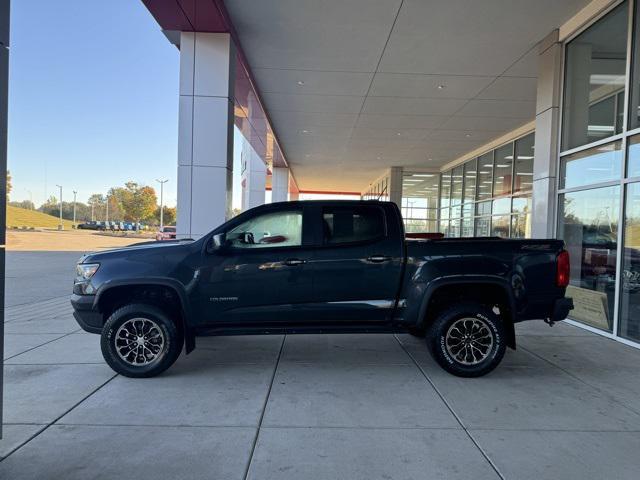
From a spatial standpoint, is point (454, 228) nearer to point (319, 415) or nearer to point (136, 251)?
point (136, 251)

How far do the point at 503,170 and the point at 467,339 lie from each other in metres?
12.9

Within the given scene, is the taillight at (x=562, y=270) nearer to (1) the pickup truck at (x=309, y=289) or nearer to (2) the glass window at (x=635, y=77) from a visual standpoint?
(1) the pickup truck at (x=309, y=289)

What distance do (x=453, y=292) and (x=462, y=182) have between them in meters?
16.6

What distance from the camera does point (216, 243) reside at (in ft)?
16.2

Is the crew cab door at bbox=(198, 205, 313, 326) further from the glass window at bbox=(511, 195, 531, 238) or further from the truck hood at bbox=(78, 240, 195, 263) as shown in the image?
the glass window at bbox=(511, 195, 531, 238)

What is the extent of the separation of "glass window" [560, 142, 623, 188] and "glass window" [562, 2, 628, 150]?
221mm

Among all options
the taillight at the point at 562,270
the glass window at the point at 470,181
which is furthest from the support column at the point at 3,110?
the glass window at the point at 470,181

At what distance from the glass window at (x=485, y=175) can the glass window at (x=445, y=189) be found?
4216mm

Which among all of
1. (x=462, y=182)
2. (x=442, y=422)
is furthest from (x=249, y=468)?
(x=462, y=182)

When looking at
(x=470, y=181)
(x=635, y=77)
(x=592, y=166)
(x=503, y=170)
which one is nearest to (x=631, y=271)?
(x=592, y=166)

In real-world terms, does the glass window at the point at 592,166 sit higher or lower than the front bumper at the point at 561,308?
higher

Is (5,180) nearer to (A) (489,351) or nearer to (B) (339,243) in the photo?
(B) (339,243)

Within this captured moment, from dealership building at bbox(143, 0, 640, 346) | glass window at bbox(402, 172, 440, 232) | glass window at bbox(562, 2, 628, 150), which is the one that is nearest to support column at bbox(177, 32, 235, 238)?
dealership building at bbox(143, 0, 640, 346)

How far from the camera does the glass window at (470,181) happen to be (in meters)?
19.2
